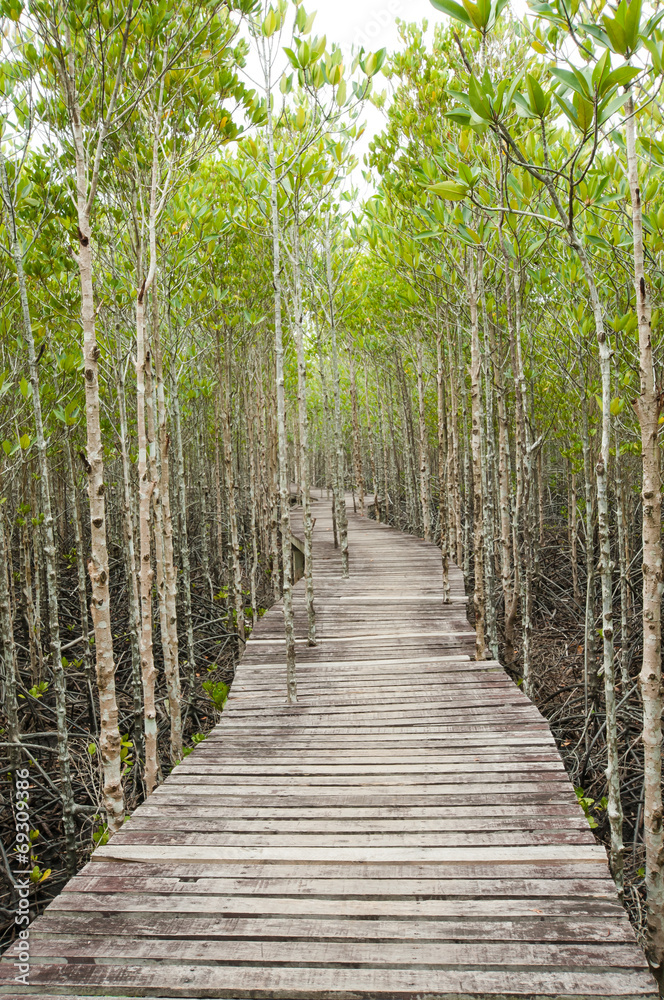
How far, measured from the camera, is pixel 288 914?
2.45 metres

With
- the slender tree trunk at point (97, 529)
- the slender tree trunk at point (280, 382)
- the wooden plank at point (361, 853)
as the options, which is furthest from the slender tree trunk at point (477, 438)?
the slender tree trunk at point (97, 529)

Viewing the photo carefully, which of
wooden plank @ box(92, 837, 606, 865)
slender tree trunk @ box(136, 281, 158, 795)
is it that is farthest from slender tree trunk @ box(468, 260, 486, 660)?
slender tree trunk @ box(136, 281, 158, 795)

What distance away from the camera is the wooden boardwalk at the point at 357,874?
214cm

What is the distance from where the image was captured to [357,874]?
2693 mm

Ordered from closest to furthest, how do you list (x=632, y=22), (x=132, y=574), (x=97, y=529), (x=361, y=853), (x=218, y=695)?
1. (x=632, y=22)
2. (x=361, y=853)
3. (x=97, y=529)
4. (x=132, y=574)
5. (x=218, y=695)

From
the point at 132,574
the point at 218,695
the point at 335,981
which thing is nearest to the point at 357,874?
the point at 335,981

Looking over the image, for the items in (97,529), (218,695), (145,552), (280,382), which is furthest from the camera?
(218,695)

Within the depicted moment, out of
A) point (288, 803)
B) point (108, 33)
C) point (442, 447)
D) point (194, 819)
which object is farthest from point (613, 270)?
point (194, 819)

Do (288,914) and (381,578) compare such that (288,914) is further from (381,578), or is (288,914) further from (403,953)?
(381,578)

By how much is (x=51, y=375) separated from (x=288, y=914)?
20.6 ft

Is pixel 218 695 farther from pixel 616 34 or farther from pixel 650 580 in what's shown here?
pixel 616 34

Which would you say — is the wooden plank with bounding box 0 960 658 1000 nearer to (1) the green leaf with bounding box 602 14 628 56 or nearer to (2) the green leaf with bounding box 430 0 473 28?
(1) the green leaf with bounding box 602 14 628 56

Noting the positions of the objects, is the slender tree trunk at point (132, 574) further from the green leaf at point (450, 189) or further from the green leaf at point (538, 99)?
the green leaf at point (538, 99)

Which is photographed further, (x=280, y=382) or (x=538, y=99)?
(x=280, y=382)
